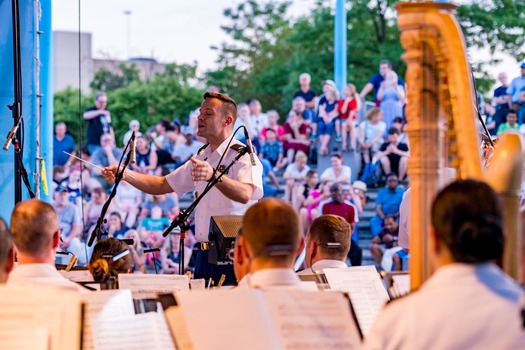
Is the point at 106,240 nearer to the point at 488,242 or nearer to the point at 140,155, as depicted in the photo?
the point at 488,242

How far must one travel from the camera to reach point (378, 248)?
1441 cm

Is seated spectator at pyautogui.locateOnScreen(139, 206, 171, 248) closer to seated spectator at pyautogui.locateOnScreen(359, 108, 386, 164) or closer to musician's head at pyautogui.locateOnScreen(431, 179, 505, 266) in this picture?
seated spectator at pyautogui.locateOnScreen(359, 108, 386, 164)

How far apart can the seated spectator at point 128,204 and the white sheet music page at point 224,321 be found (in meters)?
11.9

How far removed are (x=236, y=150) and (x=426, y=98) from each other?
3.44 metres

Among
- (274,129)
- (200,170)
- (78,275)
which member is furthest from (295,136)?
(78,275)

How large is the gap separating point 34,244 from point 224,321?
1.00 meters

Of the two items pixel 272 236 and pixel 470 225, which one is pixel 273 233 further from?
pixel 470 225

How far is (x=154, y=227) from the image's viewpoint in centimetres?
1496

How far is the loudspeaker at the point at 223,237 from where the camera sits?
6.83m

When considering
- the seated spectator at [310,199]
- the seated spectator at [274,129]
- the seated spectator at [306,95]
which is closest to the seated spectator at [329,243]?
the seated spectator at [310,199]

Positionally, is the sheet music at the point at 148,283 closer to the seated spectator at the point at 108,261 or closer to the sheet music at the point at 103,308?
the seated spectator at the point at 108,261

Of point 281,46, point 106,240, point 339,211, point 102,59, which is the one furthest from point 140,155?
point 102,59

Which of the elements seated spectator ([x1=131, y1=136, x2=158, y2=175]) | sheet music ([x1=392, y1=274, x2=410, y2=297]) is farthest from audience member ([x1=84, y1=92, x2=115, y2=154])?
sheet music ([x1=392, y1=274, x2=410, y2=297])

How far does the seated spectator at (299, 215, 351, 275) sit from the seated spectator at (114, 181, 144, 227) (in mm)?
9244
